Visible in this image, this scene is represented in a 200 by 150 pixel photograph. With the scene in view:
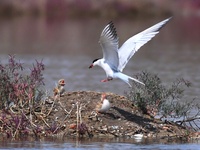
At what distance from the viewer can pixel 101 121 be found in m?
14.2

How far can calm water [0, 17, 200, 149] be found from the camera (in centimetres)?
2169

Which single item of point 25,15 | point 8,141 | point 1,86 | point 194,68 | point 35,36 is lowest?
point 8,141

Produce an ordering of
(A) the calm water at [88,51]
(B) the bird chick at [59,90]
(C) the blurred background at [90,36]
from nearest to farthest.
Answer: (B) the bird chick at [59,90]
(A) the calm water at [88,51]
(C) the blurred background at [90,36]

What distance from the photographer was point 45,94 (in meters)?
14.7

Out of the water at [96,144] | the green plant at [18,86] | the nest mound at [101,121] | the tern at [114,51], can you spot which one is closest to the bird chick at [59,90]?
the nest mound at [101,121]

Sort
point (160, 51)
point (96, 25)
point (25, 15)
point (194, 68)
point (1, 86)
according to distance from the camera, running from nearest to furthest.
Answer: point (1, 86)
point (194, 68)
point (160, 51)
point (96, 25)
point (25, 15)

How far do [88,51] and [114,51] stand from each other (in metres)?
17.9

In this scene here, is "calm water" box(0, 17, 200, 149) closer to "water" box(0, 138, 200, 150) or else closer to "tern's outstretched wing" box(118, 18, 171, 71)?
"water" box(0, 138, 200, 150)

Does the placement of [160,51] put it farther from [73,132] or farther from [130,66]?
[73,132]

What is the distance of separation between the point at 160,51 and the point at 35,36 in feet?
26.0

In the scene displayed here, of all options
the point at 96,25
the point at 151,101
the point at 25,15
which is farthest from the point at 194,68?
the point at 25,15

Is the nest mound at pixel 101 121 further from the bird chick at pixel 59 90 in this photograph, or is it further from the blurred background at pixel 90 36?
the blurred background at pixel 90 36

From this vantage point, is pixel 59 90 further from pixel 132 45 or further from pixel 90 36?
pixel 90 36

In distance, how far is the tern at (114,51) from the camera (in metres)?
14.4
